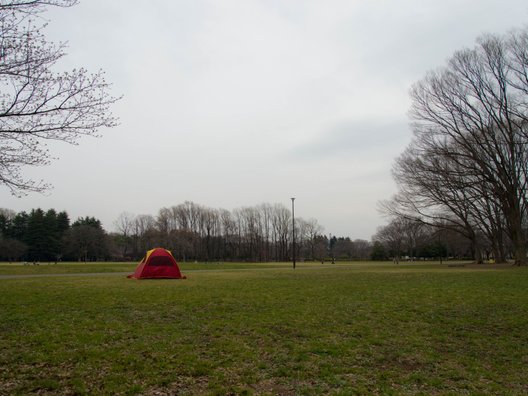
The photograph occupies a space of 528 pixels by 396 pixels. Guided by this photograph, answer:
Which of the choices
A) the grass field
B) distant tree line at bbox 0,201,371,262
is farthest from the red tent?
distant tree line at bbox 0,201,371,262

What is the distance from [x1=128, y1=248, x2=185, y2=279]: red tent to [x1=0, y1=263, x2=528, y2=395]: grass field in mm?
13008

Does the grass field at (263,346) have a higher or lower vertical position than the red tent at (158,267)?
lower

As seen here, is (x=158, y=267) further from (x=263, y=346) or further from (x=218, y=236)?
(x=218, y=236)

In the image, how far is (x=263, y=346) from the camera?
26.8ft

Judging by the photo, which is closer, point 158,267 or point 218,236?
point 158,267

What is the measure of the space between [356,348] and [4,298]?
12.6 m

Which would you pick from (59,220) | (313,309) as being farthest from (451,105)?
(59,220)

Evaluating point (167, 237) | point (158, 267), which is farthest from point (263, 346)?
point (167, 237)

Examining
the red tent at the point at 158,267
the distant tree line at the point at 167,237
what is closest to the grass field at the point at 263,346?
the red tent at the point at 158,267

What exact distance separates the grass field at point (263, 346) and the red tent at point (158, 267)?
13008 millimetres

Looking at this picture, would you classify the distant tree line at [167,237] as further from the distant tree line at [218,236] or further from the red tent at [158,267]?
the red tent at [158,267]

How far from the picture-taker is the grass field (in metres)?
6.08

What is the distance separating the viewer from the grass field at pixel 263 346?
6.08m

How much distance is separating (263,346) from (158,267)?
2050 cm
